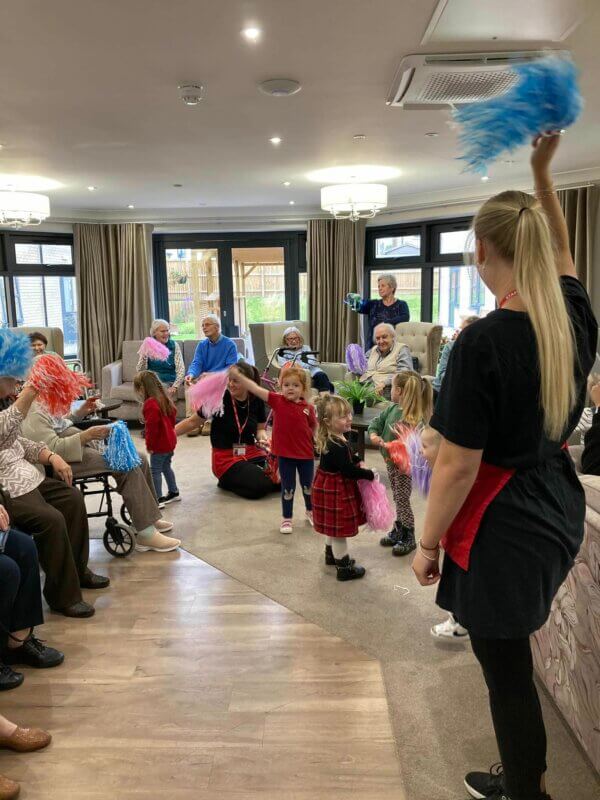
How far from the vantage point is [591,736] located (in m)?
1.73

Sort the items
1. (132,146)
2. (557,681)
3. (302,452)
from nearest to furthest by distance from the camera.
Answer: (557,681) → (302,452) → (132,146)

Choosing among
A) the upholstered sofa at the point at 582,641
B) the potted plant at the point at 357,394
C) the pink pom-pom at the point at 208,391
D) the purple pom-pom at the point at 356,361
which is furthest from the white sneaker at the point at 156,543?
the purple pom-pom at the point at 356,361

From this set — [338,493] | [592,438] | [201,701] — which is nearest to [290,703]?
[201,701]

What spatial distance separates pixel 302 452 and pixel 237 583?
3.00 ft

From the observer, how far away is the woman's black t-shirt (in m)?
4.43

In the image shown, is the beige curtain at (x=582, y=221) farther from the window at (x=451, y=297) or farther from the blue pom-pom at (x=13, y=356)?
the blue pom-pom at (x=13, y=356)

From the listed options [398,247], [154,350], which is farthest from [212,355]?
[398,247]

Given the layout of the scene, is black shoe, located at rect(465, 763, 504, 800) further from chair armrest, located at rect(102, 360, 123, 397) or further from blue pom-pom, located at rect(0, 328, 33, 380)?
chair armrest, located at rect(102, 360, 123, 397)

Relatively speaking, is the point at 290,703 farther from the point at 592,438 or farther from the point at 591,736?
the point at 592,438

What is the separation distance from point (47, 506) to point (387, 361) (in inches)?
131

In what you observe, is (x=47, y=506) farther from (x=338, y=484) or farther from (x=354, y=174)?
(x=354, y=174)

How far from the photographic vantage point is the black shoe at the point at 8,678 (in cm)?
227

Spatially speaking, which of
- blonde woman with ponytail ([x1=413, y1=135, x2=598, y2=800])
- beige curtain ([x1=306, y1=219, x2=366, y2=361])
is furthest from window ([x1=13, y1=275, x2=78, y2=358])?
blonde woman with ponytail ([x1=413, y1=135, x2=598, y2=800])

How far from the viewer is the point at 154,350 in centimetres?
571
